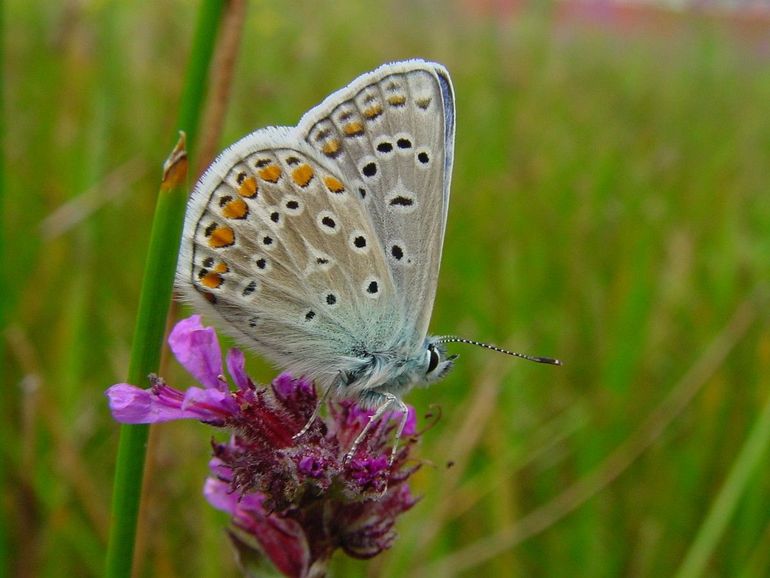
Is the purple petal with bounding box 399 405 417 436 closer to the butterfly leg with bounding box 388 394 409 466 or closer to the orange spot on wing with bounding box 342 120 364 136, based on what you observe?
the butterfly leg with bounding box 388 394 409 466

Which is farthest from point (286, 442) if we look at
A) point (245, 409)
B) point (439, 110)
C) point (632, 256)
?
point (632, 256)

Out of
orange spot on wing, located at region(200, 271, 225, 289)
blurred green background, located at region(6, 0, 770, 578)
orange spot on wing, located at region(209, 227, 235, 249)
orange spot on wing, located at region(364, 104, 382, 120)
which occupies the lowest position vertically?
blurred green background, located at region(6, 0, 770, 578)

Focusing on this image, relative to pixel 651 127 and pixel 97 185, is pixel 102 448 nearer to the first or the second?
pixel 97 185

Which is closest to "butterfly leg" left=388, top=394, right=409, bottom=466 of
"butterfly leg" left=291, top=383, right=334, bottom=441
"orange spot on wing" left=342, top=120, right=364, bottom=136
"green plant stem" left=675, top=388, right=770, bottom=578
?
"butterfly leg" left=291, top=383, right=334, bottom=441

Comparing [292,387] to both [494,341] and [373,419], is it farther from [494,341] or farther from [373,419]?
[494,341]

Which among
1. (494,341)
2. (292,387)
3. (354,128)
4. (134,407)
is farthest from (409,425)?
(494,341)

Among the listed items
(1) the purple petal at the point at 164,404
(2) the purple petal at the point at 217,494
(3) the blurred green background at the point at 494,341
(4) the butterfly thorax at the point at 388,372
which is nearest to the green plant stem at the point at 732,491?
(3) the blurred green background at the point at 494,341

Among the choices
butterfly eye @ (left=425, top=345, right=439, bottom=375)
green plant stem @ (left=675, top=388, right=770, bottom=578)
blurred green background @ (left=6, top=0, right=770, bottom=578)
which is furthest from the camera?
blurred green background @ (left=6, top=0, right=770, bottom=578)

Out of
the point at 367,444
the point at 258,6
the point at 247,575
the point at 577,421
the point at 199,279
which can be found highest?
the point at 258,6
